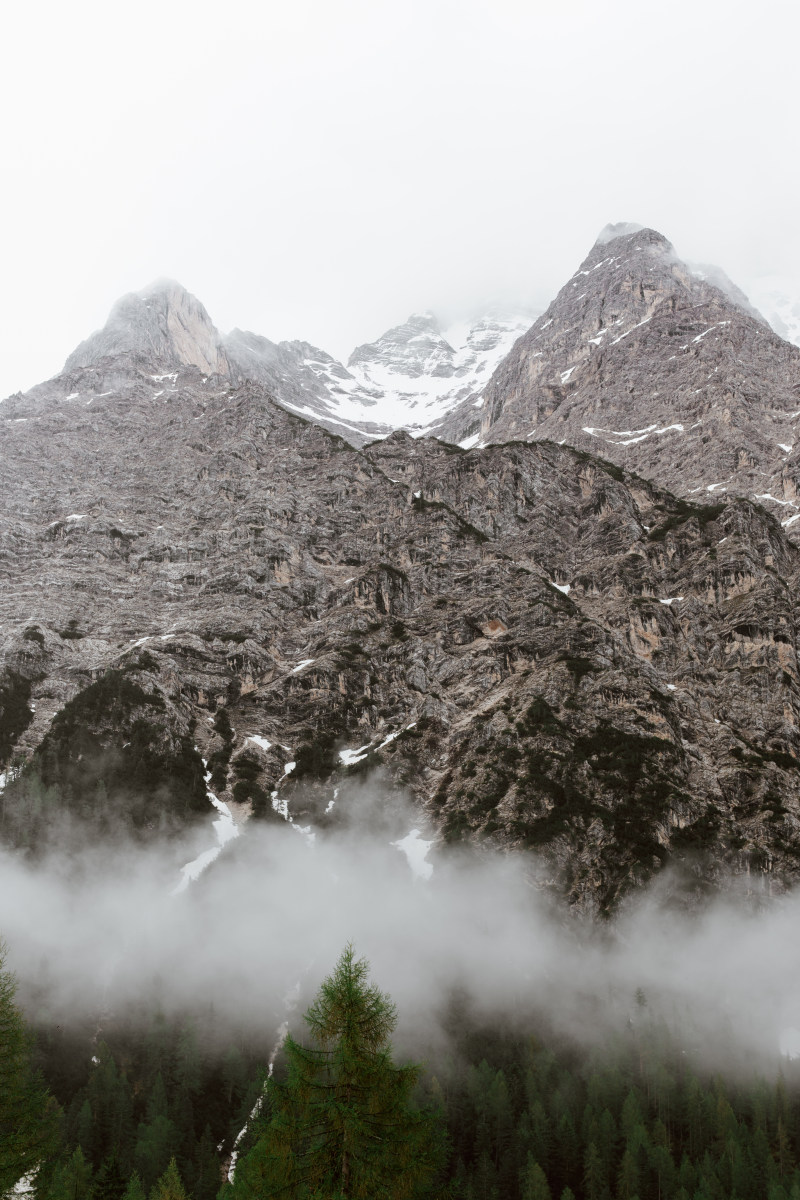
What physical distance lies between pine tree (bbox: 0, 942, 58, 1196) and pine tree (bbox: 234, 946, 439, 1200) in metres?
8.59

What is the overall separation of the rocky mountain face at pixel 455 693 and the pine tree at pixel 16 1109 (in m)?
99.9

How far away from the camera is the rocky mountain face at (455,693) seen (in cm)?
12750

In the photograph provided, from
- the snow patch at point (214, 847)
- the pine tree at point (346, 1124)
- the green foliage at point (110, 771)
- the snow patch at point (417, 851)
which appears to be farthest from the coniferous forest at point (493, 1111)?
the green foliage at point (110, 771)

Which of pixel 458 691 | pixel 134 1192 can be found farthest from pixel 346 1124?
pixel 458 691

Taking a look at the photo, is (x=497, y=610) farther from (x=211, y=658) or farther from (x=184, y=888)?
(x=184, y=888)

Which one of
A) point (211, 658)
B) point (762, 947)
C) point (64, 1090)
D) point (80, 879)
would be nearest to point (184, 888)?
point (80, 879)

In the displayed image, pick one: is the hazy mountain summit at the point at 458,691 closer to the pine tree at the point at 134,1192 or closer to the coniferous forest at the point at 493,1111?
the coniferous forest at the point at 493,1111

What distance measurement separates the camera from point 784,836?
393 ft

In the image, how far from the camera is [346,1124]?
22766mm

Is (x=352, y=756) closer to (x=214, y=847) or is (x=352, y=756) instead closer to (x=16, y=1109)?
(x=214, y=847)

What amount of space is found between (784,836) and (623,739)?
28.2 m

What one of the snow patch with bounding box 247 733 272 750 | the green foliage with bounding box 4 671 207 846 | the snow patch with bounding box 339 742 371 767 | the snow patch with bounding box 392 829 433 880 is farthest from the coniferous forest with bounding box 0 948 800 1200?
the snow patch with bounding box 247 733 272 750

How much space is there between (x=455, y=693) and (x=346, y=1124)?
13607 centimetres

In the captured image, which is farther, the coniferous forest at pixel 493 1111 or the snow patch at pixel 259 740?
the snow patch at pixel 259 740
